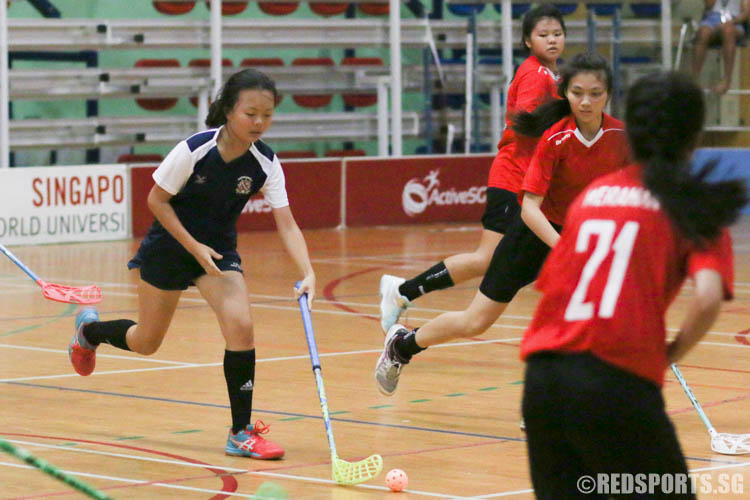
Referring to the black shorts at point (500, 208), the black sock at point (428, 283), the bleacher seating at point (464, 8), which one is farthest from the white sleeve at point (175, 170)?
the bleacher seating at point (464, 8)

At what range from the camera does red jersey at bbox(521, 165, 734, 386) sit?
104 inches

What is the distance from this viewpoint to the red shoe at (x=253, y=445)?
4961 mm

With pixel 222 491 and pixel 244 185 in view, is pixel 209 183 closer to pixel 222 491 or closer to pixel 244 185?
pixel 244 185

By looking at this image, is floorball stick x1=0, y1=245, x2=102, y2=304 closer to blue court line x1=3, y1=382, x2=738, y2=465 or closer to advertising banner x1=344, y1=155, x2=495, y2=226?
blue court line x1=3, y1=382, x2=738, y2=465

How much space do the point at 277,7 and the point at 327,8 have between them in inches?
24.2

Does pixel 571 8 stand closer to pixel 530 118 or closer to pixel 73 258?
pixel 73 258

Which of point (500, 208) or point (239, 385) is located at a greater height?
point (500, 208)

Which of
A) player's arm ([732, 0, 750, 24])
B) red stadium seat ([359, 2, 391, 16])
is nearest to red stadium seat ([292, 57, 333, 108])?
red stadium seat ([359, 2, 391, 16])

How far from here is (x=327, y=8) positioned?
1678 centimetres

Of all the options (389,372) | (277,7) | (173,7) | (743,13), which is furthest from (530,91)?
(743,13)

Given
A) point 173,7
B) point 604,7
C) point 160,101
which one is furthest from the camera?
point 604,7

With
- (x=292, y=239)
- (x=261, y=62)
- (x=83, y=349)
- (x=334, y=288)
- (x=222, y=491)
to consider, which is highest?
(x=261, y=62)

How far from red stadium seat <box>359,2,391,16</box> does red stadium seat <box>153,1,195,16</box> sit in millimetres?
2228

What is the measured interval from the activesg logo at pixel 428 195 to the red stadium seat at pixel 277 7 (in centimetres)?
299
